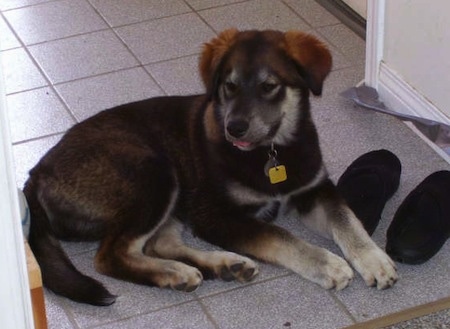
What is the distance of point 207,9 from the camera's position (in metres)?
4.50

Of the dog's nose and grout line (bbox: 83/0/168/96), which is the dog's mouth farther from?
grout line (bbox: 83/0/168/96)

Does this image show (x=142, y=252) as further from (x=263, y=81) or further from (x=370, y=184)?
(x=370, y=184)

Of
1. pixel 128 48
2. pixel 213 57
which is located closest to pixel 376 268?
pixel 213 57

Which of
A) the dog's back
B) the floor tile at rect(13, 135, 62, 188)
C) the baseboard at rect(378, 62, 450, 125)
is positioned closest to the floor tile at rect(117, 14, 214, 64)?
the floor tile at rect(13, 135, 62, 188)

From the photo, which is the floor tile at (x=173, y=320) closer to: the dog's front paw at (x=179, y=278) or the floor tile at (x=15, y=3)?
the dog's front paw at (x=179, y=278)

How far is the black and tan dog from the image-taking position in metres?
2.67

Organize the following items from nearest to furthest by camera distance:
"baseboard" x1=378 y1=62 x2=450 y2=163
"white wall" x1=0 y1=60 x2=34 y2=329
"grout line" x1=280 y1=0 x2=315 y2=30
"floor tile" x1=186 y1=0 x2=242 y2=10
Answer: "white wall" x1=0 y1=60 x2=34 y2=329 < "baseboard" x1=378 y1=62 x2=450 y2=163 < "grout line" x1=280 y1=0 x2=315 y2=30 < "floor tile" x1=186 y1=0 x2=242 y2=10

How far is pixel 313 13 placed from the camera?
439cm

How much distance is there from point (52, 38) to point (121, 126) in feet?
5.05

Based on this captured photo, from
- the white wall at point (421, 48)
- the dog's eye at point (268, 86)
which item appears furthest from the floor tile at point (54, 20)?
the dog's eye at point (268, 86)

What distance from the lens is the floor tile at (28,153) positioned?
3.32 meters

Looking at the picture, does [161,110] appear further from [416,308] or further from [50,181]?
[416,308]

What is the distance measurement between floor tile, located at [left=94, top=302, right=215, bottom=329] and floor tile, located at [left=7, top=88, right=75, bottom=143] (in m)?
1.13

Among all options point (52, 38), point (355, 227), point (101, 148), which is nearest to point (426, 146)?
point (355, 227)
